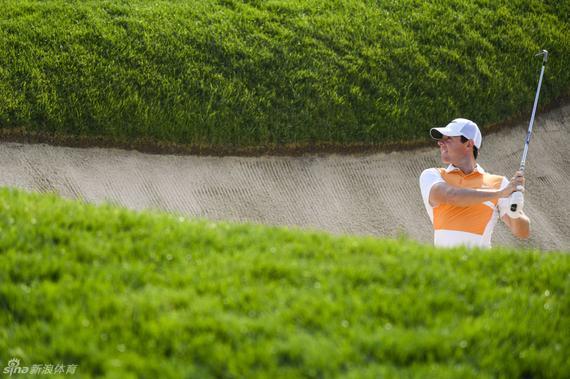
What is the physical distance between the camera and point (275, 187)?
921cm

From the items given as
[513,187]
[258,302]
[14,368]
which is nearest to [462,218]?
[513,187]

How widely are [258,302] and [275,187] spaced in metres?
4.57

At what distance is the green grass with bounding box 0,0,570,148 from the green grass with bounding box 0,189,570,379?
3.66 metres

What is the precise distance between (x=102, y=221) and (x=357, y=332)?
212cm

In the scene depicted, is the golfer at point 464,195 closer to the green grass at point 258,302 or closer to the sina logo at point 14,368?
the green grass at point 258,302

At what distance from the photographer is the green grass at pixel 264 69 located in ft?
30.6

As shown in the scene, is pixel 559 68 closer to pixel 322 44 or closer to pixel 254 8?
pixel 322 44

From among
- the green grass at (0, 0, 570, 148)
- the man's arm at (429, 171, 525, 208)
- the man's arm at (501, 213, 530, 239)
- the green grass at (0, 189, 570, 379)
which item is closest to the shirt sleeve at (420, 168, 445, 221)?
the man's arm at (429, 171, 525, 208)

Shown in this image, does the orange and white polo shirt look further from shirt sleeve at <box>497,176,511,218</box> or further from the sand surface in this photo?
the sand surface

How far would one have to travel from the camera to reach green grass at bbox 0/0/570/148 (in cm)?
932

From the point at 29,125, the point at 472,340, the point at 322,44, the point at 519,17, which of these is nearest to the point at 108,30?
the point at 29,125

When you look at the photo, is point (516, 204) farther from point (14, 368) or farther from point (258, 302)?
point (14, 368)

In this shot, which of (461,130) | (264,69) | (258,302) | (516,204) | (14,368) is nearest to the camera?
(14,368)

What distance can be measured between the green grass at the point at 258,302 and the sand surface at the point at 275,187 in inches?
112
